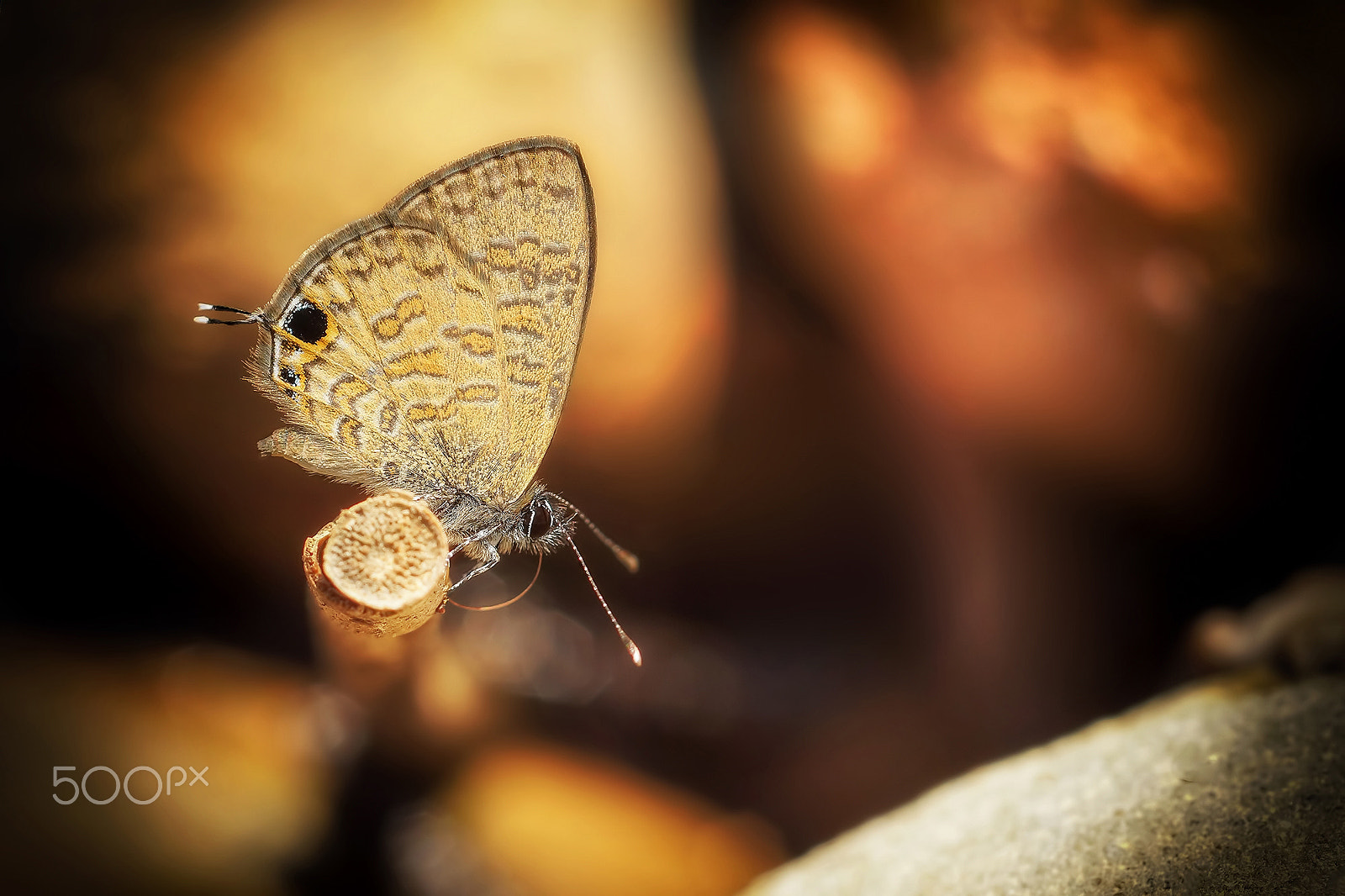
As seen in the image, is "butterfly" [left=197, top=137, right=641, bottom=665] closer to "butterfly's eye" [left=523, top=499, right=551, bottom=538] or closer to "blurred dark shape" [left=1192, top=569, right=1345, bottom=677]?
"butterfly's eye" [left=523, top=499, right=551, bottom=538]

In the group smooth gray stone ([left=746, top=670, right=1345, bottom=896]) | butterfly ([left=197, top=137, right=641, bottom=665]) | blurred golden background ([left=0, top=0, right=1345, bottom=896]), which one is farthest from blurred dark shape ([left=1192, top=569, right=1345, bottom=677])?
butterfly ([left=197, top=137, right=641, bottom=665])

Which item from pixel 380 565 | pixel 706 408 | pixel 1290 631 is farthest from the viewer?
pixel 706 408

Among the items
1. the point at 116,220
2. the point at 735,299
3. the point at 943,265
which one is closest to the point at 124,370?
the point at 116,220

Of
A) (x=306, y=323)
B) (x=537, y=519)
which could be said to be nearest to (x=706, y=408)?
(x=537, y=519)

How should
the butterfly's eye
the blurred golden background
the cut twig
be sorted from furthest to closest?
the blurred golden background
the butterfly's eye
the cut twig

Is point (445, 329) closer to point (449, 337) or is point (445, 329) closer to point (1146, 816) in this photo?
point (449, 337)

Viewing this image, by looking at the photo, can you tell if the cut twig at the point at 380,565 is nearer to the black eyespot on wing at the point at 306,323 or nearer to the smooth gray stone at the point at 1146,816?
the black eyespot on wing at the point at 306,323

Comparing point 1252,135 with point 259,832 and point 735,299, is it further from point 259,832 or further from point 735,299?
point 259,832

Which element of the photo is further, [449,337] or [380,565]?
[449,337]
